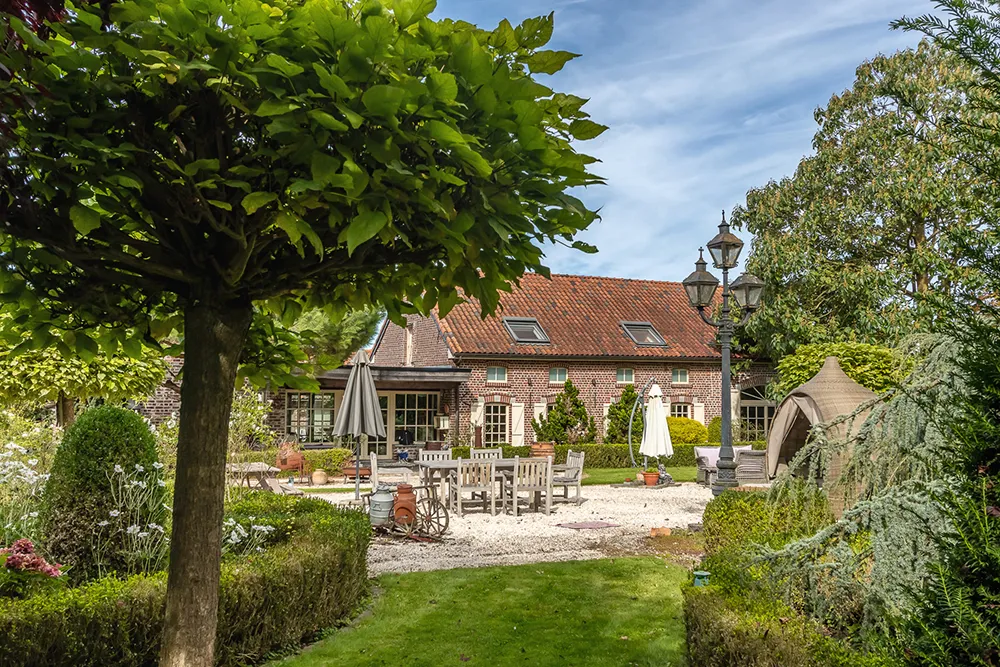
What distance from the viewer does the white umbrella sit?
58.6 ft

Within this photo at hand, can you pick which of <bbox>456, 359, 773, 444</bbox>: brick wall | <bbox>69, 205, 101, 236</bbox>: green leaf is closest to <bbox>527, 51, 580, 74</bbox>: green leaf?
<bbox>69, 205, 101, 236</bbox>: green leaf

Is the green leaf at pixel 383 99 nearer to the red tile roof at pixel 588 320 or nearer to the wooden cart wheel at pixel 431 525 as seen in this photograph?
the wooden cart wheel at pixel 431 525

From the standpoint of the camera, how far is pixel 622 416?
80.3 feet

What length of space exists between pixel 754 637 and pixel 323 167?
346 cm

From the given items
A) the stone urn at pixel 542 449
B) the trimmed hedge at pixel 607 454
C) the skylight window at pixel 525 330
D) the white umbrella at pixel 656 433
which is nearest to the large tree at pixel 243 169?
the white umbrella at pixel 656 433

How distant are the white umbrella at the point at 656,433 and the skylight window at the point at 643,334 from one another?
27.6ft

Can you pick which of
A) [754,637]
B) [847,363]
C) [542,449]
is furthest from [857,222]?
[754,637]

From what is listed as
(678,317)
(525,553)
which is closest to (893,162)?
(678,317)

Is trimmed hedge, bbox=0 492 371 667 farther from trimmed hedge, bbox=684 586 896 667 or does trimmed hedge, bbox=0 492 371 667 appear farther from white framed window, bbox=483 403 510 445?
white framed window, bbox=483 403 510 445

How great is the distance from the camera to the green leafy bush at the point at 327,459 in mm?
19656

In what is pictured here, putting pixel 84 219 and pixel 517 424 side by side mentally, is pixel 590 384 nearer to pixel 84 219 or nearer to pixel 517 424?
pixel 517 424

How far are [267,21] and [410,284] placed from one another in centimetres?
127

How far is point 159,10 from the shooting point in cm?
213

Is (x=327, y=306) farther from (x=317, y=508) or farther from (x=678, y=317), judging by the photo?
(x=678, y=317)
